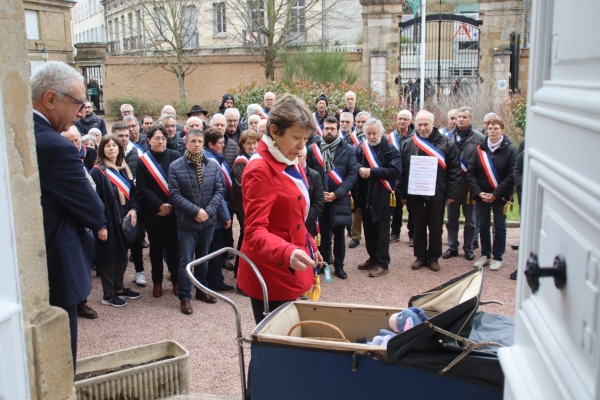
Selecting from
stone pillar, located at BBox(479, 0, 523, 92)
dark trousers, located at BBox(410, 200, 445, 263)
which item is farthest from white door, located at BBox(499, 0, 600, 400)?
stone pillar, located at BBox(479, 0, 523, 92)

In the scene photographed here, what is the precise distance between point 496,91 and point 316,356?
15.9 metres

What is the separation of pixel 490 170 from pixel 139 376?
217 inches

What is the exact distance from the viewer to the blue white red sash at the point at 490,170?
8094 mm

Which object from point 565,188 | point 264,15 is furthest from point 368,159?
point 264,15

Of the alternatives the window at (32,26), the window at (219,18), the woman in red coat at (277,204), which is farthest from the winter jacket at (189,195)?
the window at (219,18)

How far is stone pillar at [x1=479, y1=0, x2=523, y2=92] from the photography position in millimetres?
22047

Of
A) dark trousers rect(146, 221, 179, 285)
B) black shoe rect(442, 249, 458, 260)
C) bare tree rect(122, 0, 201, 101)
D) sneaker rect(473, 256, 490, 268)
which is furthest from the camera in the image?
bare tree rect(122, 0, 201, 101)

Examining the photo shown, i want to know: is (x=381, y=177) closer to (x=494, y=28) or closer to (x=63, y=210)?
(x=63, y=210)

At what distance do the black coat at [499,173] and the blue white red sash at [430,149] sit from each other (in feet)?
1.45

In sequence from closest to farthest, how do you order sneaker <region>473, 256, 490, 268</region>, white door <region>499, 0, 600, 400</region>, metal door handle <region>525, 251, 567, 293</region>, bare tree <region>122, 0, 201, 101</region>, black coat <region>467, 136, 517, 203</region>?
white door <region>499, 0, 600, 400</region>
metal door handle <region>525, 251, 567, 293</region>
black coat <region>467, 136, 517, 203</region>
sneaker <region>473, 256, 490, 268</region>
bare tree <region>122, 0, 201, 101</region>

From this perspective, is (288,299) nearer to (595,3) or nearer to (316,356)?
(316,356)

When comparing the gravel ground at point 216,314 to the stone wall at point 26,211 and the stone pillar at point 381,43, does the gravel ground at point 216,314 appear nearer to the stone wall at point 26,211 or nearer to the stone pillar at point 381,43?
the stone wall at point 26,211

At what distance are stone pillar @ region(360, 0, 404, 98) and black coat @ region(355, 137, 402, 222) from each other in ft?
44.7

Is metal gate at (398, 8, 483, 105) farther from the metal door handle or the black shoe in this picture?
the metal door handle
